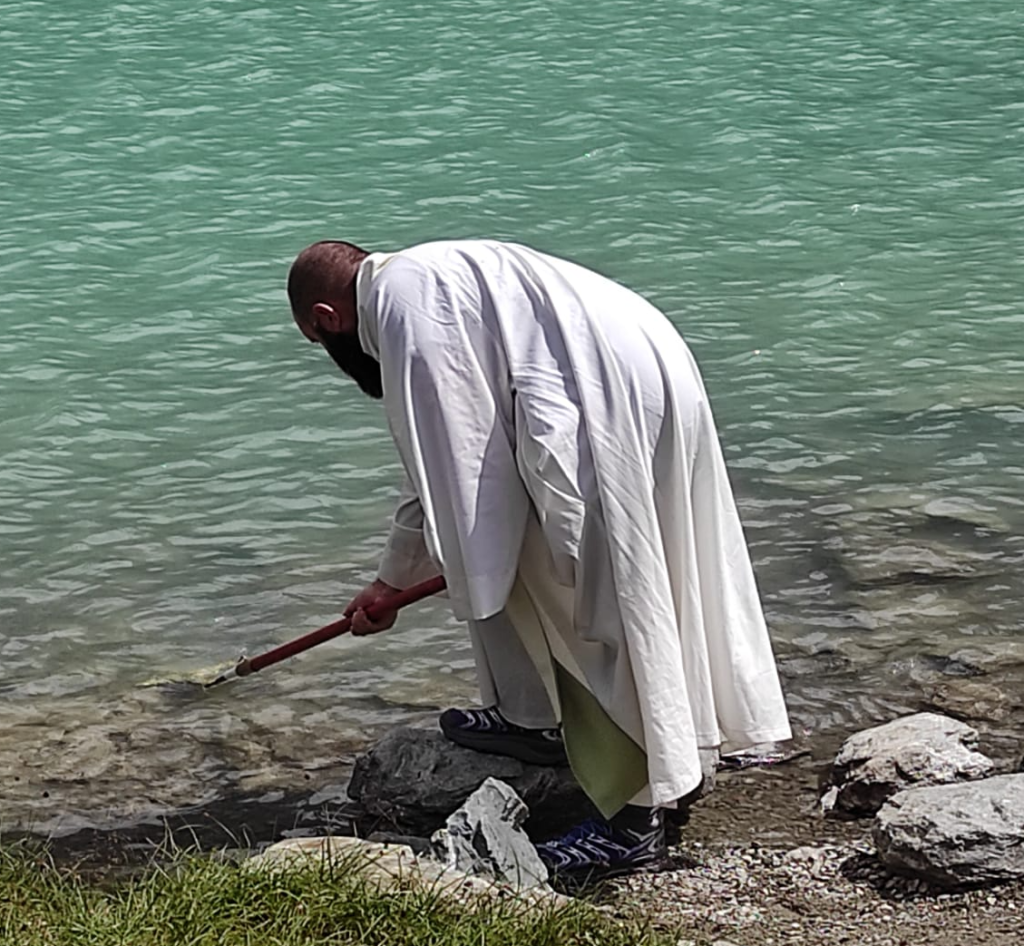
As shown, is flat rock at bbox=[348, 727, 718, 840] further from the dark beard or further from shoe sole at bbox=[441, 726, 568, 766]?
the dark beard

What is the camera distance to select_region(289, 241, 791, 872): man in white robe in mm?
4340

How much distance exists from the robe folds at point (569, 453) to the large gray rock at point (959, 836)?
493 millimetres

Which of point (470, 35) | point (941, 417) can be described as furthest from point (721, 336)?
point (470, 35)

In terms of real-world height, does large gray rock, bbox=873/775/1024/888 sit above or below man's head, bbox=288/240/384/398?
below

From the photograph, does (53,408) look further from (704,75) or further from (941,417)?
(704,75)

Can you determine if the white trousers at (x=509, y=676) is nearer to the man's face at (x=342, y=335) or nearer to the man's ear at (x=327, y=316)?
the man's face at (x=342, y=335)

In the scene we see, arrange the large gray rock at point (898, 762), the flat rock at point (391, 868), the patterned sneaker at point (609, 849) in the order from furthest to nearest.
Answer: the large gray rock at point (898, 762) < the patterned sneaker at point (609, 849) < the flat rock at point (391, 868)

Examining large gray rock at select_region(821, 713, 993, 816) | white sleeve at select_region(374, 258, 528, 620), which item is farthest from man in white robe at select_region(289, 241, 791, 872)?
large gray rock at select_region(821, 713, 993, 816)

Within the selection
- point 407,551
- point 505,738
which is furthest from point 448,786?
point 407,551

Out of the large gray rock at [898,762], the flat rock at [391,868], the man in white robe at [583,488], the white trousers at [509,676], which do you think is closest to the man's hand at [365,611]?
the man in white robe at [583,488]

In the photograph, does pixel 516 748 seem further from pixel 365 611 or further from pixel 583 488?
pixel 583 488

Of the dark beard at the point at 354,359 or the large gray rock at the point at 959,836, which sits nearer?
the large gray rock at the point at 959,836

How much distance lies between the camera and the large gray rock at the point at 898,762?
4852mm

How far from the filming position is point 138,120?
→ 14.5 m
